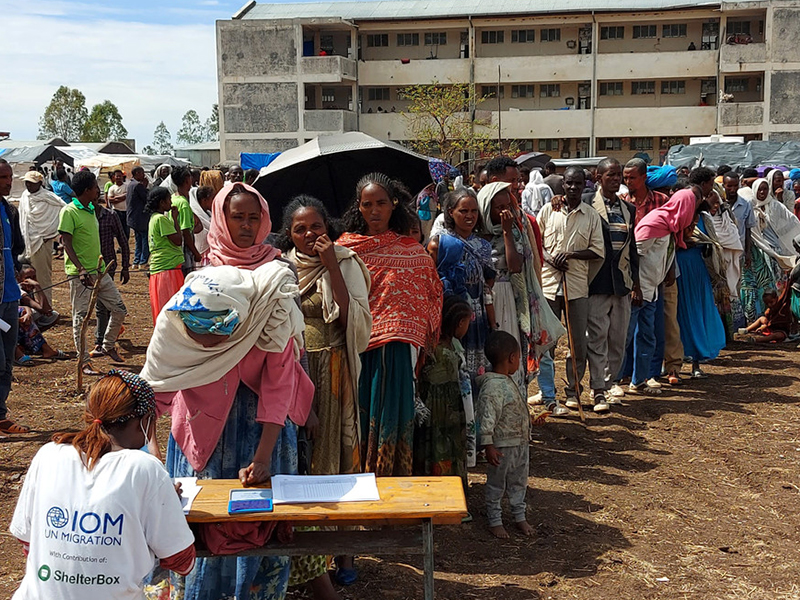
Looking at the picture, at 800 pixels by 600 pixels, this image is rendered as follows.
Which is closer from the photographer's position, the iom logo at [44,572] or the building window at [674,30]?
the iom logo at [44,572]

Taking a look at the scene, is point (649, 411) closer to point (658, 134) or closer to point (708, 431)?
point (708, 431)

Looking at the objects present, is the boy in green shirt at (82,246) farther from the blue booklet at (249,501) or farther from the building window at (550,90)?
Answer: the building window at (550,90)

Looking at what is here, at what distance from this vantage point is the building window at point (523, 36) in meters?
43.5

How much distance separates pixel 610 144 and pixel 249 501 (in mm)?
42392

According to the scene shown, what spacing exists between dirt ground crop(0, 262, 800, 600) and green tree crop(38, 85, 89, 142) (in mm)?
74289

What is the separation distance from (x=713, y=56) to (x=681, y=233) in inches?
1416

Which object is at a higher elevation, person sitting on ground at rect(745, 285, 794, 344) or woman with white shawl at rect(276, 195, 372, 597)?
woman with white shawl at rect(276, 195, 372, 597)

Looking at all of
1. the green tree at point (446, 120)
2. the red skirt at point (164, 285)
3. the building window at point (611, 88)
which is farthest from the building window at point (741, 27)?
the red skirt at point (164, 285)

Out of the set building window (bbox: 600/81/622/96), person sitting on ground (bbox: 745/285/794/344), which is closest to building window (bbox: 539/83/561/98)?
building window (bbox: 600/81/622/96)

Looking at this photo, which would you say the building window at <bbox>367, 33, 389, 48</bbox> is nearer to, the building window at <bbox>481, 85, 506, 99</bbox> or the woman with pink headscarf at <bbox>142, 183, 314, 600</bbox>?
the building window at <bbox>481, 85, 506, 99</bbox>

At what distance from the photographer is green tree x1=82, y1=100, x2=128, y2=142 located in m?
75.6

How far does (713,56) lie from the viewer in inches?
1610

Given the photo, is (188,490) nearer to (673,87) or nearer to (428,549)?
(428,549)

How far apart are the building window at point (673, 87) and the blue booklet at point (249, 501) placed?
4313 cm
